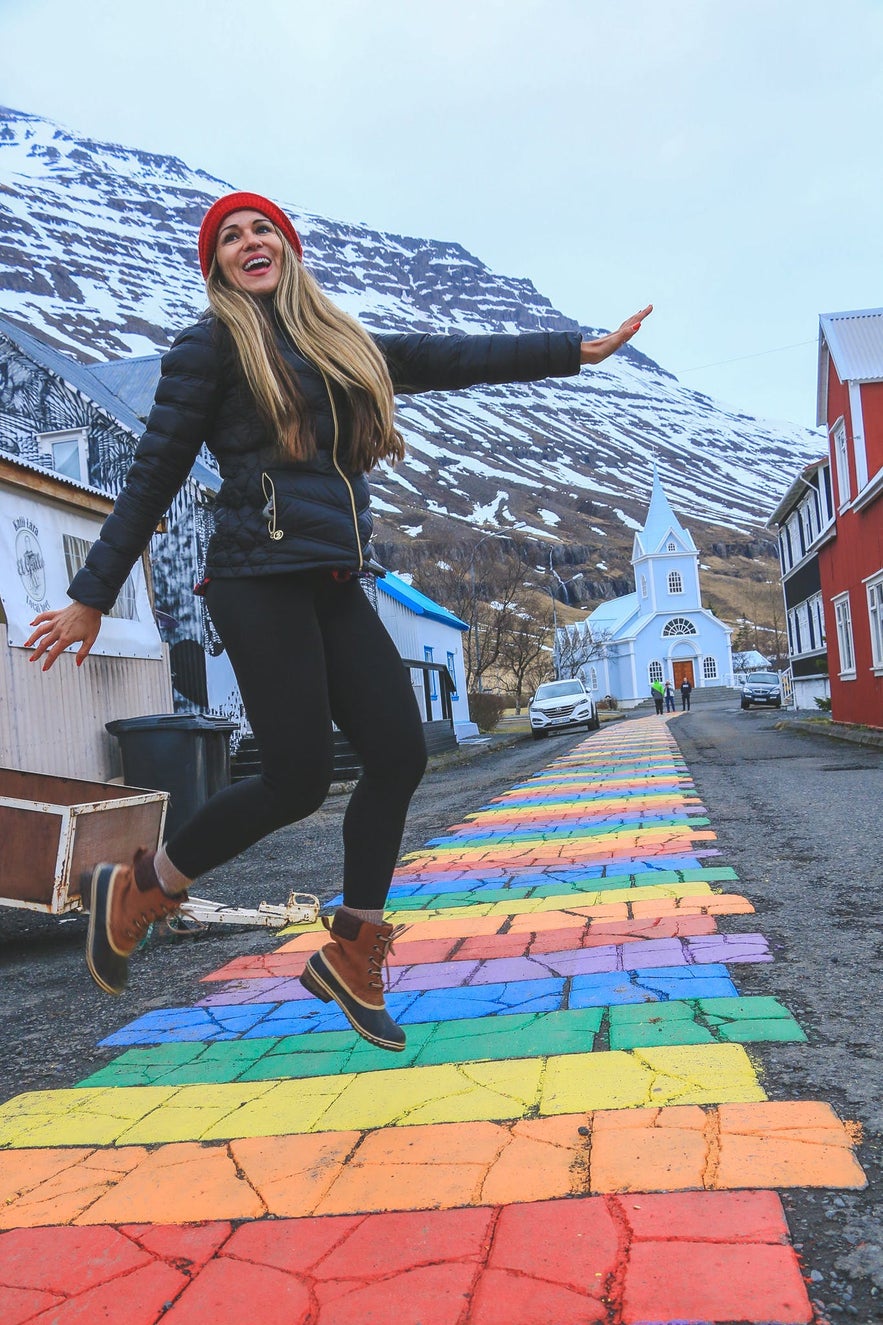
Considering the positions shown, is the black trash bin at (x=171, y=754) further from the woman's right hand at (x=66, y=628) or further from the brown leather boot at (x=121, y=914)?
the woman's right hand at (x=66, y=628)

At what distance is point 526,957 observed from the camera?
372 centimetres

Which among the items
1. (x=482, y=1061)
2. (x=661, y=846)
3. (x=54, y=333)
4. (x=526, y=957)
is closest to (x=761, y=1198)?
(x=482, y=1061)

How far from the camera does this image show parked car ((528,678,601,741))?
1313 inches

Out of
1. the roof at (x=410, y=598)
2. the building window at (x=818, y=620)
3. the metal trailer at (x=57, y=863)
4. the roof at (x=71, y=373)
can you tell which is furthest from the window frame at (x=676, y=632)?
the metal trailer at (x=57, y=863)

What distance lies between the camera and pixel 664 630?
7650 cm

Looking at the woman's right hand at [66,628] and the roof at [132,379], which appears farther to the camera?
the roof at [132,379]

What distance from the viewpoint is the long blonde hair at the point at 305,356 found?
2.53 m

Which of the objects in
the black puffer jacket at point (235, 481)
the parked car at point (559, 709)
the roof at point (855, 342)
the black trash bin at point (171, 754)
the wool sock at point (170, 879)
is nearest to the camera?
the black puffer jacket at point (235, 481)

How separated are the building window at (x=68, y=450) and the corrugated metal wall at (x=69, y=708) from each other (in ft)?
32.5

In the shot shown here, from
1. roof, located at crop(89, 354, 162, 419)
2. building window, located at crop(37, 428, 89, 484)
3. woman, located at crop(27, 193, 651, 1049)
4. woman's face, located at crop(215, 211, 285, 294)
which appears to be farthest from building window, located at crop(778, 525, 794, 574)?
woman, located at crop(27, 193, 651, 1049)

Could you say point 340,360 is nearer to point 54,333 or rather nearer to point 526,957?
point 526,957

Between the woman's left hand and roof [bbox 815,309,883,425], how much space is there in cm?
1821

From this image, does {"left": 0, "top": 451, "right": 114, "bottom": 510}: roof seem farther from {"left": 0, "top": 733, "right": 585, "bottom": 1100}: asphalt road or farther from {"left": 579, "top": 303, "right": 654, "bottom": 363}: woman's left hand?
{"left": 579, "top": 303, "right": 654, "bottom": 363}: woman's left hand

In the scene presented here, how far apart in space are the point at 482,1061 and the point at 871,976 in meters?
1.29
